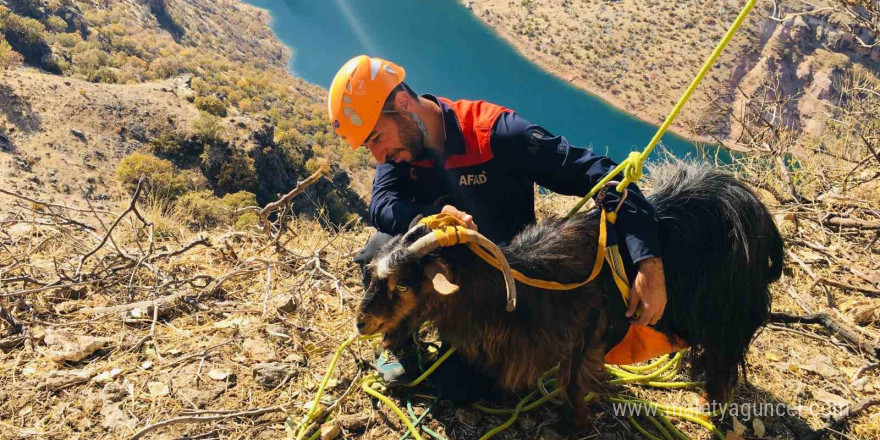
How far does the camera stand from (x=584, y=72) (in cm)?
5350

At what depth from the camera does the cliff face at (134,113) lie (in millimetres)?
25438

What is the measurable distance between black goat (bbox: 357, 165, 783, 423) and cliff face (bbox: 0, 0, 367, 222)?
49.8 ft

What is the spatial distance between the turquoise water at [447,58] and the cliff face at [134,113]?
40.3ft

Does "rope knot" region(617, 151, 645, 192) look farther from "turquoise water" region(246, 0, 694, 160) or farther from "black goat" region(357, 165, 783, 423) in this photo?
"turquoise water" region(246, 0, 694, 160)

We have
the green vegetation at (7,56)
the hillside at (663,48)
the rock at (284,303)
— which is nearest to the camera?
the rock at (284,303)

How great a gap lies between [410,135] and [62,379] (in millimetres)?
2388

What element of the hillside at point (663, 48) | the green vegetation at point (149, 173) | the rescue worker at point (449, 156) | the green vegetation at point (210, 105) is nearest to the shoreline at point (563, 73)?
the hillside at point (663, 48)

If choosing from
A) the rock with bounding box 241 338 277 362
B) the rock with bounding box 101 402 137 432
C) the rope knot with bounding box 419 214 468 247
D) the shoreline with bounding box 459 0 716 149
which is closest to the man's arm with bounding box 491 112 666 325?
the rope knot with bounding box 419 214 468 247

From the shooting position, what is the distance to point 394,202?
2.91 metres

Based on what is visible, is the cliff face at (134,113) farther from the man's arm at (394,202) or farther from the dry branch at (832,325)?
the dry branch at (832,325)

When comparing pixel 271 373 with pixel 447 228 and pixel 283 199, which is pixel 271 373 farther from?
pixel 283 199

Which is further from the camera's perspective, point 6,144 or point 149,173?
point 149,173

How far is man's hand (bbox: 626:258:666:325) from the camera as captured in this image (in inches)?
94.2

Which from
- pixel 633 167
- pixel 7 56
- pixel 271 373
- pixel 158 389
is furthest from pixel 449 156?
pixel 7 56
